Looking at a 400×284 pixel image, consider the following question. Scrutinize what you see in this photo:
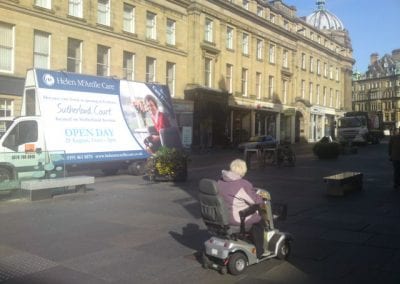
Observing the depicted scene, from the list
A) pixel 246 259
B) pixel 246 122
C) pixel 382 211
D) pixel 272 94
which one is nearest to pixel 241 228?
pixel 246 259

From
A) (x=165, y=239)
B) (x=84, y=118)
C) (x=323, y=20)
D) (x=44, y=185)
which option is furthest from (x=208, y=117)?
(x=323, y=20)

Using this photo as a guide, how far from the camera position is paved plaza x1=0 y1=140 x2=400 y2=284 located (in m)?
6.18

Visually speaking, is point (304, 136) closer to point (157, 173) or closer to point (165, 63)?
point (165, 63)

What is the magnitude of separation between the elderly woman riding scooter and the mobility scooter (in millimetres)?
89

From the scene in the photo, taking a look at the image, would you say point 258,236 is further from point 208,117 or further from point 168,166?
point 208,117

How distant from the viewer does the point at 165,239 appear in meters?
8.13

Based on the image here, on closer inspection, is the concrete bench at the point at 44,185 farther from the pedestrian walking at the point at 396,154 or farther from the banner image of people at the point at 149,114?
the pedestrian walking at the point at 396,154

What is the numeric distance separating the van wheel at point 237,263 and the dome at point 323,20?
83.3 meters

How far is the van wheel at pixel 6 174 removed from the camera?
41.9ft

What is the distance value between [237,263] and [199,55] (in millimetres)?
34996

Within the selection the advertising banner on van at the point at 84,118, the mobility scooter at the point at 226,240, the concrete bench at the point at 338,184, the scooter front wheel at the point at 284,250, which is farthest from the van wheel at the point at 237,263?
the advertising banner on van at the point at 84,118

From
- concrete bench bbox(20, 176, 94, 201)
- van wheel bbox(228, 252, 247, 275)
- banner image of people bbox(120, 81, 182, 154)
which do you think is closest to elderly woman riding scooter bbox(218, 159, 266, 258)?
van wheel bbox(228, 252, 247, 275)

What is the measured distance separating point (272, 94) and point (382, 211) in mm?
43430

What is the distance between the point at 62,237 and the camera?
8.17m
